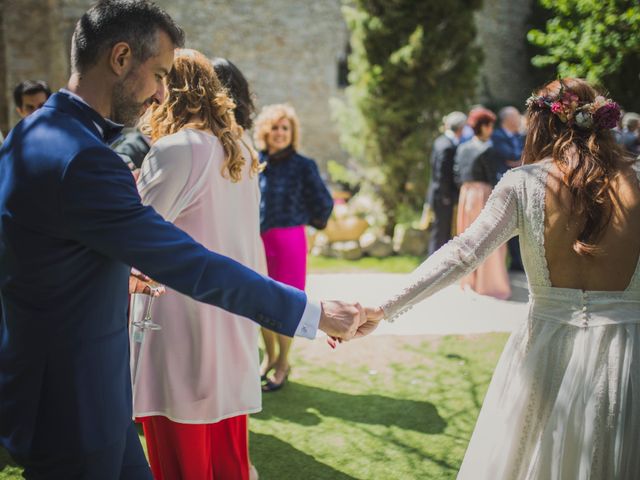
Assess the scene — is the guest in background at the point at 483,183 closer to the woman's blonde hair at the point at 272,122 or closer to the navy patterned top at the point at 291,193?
the navy patterned top at the point at 291,193

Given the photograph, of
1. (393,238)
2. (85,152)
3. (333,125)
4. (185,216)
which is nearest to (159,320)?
(185,216)

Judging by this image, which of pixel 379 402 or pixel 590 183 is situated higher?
pixel 590 183

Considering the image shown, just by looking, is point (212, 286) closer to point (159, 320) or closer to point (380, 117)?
point (159, 320)

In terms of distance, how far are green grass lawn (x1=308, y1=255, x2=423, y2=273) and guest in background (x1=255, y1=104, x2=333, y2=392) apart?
14.6 ft

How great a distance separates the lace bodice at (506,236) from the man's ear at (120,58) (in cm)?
140

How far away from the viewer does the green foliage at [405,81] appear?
11.5 m

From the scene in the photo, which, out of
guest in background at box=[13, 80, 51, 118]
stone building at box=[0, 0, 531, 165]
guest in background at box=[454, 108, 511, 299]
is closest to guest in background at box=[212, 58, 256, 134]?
guest in background at box=[13, 80, 51, 118]

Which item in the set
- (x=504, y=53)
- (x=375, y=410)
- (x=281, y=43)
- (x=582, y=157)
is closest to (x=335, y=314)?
(x=582, y=157)

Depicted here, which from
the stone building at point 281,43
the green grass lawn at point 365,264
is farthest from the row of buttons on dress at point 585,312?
the stone building at point 281,43

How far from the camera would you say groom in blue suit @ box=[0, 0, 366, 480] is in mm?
1628

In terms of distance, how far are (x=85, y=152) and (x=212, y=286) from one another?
50 cm

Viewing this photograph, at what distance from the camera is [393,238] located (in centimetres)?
1195

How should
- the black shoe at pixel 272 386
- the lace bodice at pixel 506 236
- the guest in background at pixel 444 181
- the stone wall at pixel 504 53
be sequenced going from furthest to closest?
the stone wall at pixel 504 53
the guest in background at pixel 444 181
the black shoe at pixel 272 386
the lace bodice at pixel 506 236

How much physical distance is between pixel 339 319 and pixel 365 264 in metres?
8.27
